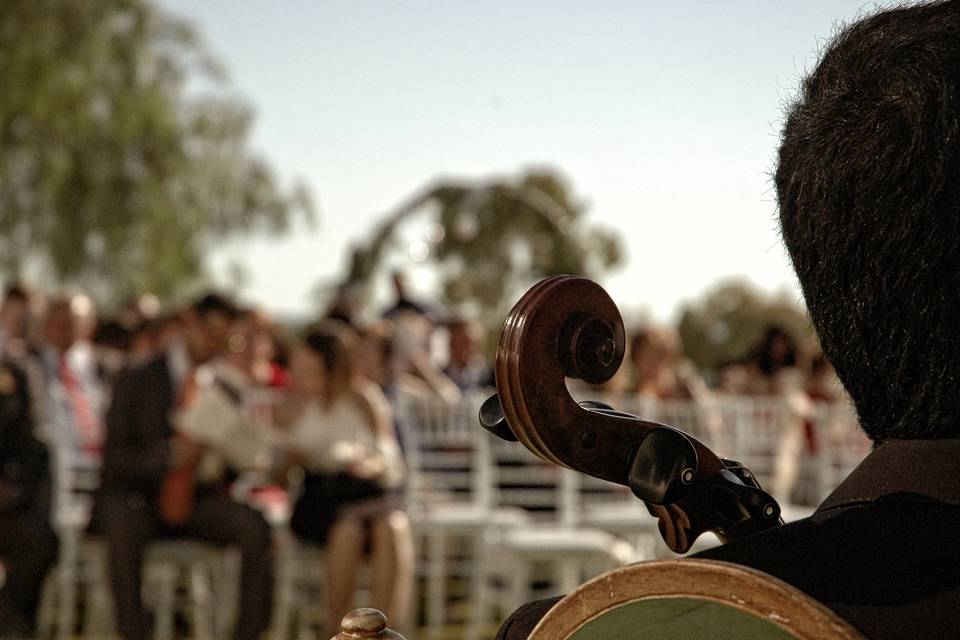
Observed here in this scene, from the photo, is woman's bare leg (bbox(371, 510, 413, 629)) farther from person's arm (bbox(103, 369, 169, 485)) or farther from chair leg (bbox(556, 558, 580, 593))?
person's arm (bbox(103, 369, 169, 485))

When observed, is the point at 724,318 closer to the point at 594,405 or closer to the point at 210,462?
the point at 210,462

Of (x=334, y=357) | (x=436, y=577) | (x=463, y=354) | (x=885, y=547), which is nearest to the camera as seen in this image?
(x=885, y=547)

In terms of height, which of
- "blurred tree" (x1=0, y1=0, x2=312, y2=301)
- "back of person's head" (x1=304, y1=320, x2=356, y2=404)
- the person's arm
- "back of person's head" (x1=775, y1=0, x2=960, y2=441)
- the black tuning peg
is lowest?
the black tuning peg

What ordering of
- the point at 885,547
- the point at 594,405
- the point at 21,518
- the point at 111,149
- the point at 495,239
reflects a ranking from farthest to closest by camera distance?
the point at 495,239 < the point at 111,149 < the point at 21,518 < the point at 594,405 < the point at 885,547

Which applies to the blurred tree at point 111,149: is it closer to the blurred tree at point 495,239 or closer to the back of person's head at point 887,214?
the blurred tree at point 495,239

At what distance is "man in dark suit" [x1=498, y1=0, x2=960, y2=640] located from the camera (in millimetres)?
716

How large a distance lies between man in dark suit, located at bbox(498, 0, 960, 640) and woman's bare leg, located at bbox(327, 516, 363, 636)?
4.71 meters

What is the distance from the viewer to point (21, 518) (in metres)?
5.36

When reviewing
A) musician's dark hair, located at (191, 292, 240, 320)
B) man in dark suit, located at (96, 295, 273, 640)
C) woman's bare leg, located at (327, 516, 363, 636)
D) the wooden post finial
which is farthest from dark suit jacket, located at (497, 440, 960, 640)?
musician's dark hair, located at (191, 292, 240, 320)

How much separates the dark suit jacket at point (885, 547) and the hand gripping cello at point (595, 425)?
6 centimetres

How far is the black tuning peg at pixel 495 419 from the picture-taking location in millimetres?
869

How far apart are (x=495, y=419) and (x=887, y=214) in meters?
0.30

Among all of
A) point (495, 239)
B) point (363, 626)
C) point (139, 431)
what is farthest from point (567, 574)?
point (495, 239)

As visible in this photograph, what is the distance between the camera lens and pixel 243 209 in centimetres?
1611
